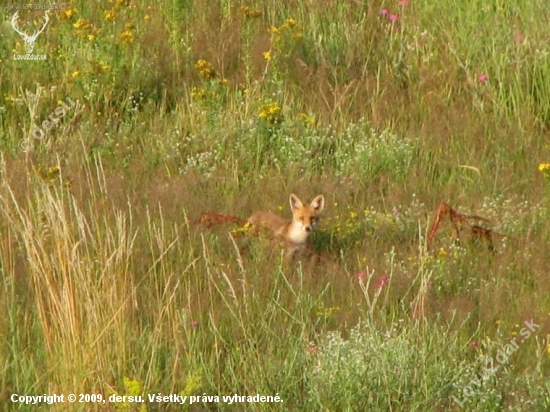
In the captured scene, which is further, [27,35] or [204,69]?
[27,35]

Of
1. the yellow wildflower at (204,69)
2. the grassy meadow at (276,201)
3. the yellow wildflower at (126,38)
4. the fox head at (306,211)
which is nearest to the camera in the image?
the grassy meadow at (276,201)

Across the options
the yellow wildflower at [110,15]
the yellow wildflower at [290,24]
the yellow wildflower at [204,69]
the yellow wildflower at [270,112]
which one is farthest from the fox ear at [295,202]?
the yellow wildflower at [110,15]

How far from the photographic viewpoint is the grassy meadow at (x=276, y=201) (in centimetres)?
602

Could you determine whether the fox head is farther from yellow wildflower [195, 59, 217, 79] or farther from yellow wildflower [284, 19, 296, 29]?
yellow wildflower [284, 19, 296, 29]

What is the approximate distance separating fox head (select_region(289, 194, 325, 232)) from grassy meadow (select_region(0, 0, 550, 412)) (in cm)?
13

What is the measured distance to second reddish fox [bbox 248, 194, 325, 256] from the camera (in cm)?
784

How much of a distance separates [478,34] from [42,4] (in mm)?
3490

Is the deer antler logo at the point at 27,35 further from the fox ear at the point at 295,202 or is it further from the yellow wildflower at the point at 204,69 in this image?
the fox ear at the point at 295,202

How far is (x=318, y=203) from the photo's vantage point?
811 centimetres

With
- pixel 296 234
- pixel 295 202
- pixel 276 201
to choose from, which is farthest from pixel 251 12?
pixel 296 234

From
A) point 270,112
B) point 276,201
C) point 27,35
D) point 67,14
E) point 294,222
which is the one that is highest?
point 67,14

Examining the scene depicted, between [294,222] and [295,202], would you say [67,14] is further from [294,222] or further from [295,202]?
[294,222]

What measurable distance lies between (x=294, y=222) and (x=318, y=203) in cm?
24

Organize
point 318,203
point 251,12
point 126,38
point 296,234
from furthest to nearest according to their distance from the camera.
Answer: point 251,12, point 126,38, point 318,203, point 296,234
